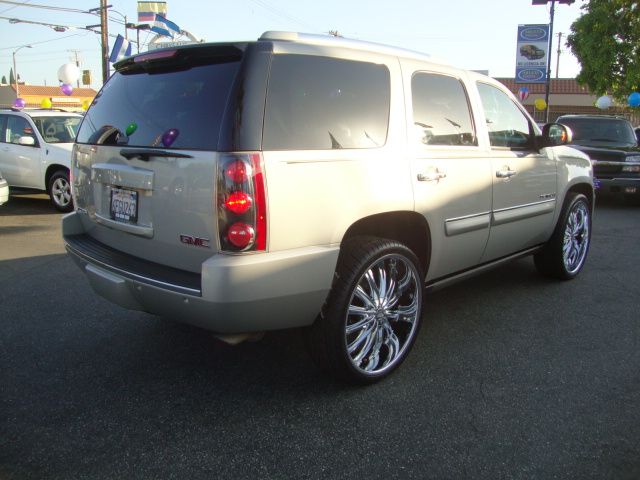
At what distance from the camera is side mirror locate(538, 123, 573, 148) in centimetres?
464

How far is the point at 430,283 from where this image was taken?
12.2 ft

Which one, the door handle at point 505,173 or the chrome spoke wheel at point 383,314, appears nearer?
the chrome spoke wheel at point 383,314

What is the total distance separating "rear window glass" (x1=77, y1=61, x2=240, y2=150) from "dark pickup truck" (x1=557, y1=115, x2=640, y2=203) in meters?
9.53

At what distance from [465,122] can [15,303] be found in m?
3.84

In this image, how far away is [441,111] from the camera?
12.1 ft

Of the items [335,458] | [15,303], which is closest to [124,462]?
[335,458]

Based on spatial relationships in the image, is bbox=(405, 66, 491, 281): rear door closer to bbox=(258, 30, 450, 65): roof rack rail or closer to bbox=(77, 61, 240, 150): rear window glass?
bbox=(258, 30, 450, 65): roof rack rail

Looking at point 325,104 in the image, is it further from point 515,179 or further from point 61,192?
point 61,192

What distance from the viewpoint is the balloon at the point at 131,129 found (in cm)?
309

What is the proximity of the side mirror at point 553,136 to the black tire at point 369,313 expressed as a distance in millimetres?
2008

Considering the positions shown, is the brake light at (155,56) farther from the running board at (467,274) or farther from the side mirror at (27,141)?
the side mirror at (27,141)

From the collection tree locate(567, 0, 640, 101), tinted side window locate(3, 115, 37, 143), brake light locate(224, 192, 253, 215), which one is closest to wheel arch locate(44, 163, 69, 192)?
tinted side window locate(3, 115, 37, 143)

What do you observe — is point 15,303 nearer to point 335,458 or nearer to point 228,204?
point 228,204

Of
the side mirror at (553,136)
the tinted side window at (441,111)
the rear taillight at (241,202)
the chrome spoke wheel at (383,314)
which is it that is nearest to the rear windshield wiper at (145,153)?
the rear taillight at (241,202)
